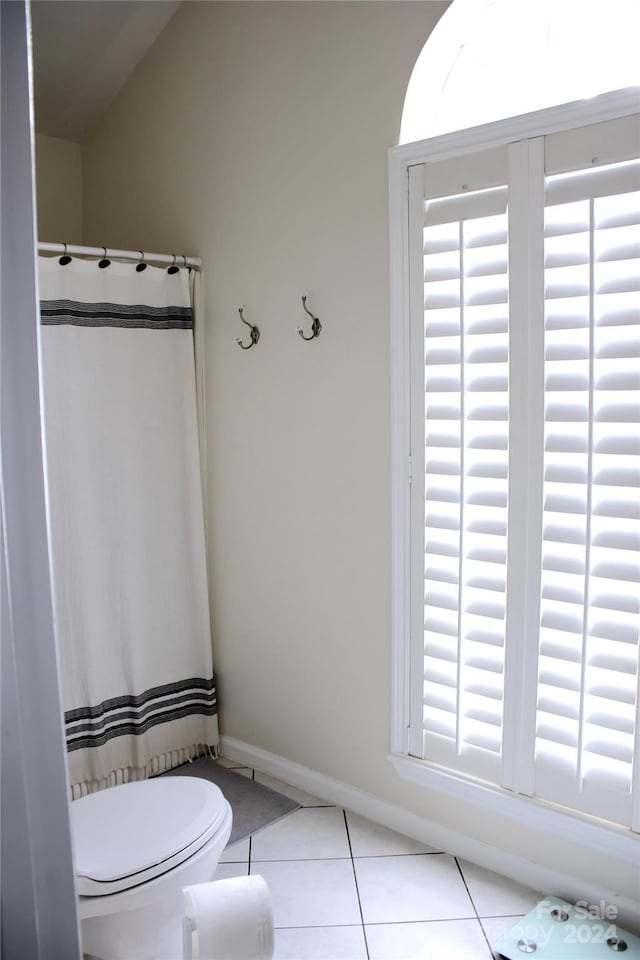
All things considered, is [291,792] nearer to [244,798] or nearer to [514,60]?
[244,798]

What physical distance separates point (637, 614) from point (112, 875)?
121 cm

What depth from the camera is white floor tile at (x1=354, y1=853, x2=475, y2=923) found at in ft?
6.15

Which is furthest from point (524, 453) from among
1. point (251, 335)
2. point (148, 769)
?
point (148, 769)

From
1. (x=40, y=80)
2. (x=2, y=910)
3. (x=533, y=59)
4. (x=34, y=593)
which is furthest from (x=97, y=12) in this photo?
(x=2, y=910)

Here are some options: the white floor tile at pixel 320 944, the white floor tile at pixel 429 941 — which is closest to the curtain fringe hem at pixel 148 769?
the white floor tile at pixel 320 944

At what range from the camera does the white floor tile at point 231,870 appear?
2035 mm

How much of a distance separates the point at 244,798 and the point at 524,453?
1390 mm

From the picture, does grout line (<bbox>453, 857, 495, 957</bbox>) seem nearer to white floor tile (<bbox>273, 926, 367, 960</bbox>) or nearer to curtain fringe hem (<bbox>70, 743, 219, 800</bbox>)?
white floor tile (<bbox>273, 926, 367, 960</bbox>)

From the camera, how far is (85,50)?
2.63m

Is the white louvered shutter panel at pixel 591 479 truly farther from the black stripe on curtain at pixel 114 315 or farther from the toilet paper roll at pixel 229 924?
the black stripe on curtain at pixel 114 315

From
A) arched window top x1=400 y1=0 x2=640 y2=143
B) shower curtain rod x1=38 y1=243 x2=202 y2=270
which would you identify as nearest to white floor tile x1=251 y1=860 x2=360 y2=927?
shower curtain rod x1=38 y1=243 x2=202 y2=270

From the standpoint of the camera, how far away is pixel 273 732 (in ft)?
8.50

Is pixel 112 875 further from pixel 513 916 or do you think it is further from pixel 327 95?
pixel 327 95

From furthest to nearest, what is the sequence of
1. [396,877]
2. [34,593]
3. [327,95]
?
[327,95] → [396,877] → [34,593]
